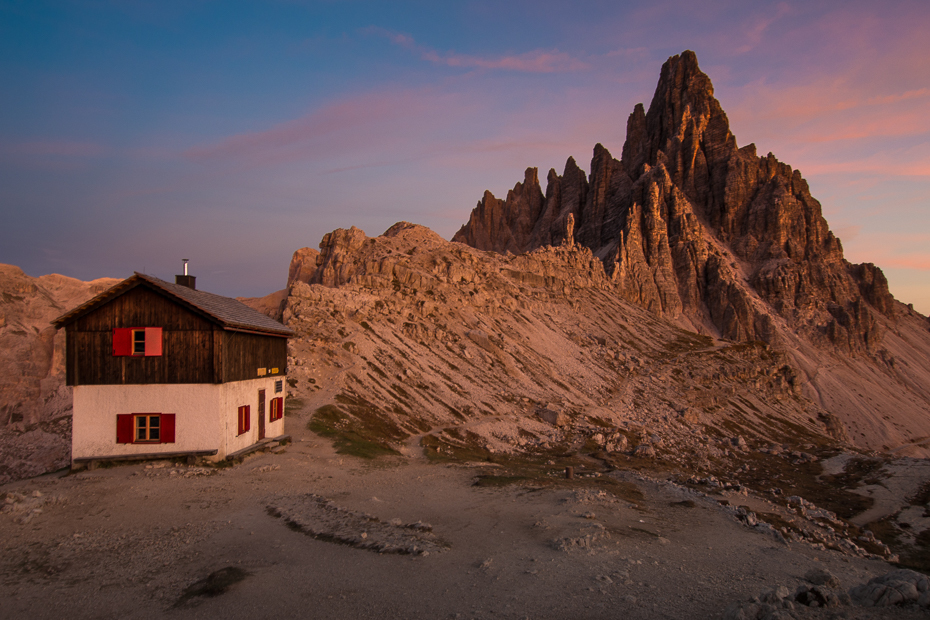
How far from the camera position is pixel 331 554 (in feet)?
49.1

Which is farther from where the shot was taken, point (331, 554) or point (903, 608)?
point (331, 554)

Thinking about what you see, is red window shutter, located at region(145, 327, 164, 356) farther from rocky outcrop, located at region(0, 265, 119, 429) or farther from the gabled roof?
rocky outcrop, located at region(0, 265, 119, 429)

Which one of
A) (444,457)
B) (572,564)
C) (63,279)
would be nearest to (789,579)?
(572,564)

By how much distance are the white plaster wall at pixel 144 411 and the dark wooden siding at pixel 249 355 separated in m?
1.65

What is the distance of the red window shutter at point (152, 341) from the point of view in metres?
25.3

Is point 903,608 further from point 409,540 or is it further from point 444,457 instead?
point 444,457

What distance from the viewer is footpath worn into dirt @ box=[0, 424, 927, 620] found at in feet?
38.9

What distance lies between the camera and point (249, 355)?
28.9 m

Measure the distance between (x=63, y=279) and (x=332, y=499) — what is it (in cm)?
5318

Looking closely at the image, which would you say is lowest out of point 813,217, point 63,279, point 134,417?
point 134,417

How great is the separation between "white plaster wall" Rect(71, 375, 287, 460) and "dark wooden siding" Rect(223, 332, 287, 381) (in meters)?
1.29

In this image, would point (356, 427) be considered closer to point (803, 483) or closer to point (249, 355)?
point (249, 355)

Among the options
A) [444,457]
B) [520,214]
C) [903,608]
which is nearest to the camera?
[903,608]

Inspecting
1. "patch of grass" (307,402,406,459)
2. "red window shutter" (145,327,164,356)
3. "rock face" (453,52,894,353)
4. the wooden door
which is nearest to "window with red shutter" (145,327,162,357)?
"red window shutter" (145,327,164,356)
